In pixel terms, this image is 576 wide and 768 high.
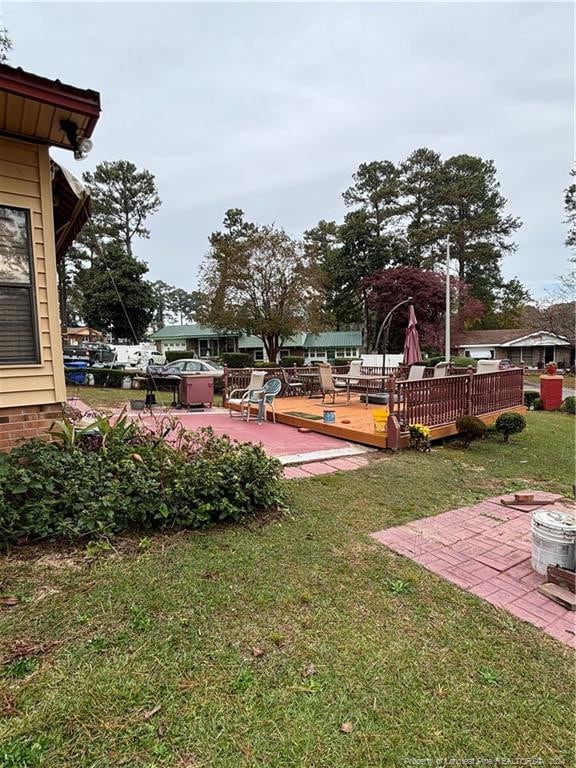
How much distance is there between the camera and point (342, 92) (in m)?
10.6

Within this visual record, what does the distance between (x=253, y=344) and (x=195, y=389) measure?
2838cm

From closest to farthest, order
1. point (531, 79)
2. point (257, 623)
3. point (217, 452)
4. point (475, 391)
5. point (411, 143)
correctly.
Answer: point (257, 623) < point (217, 452) < point (531, 79) < point (475, 391) < point (411, 143)

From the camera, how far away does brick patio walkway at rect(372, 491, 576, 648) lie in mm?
2463

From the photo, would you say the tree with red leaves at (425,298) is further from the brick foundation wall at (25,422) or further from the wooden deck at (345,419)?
the brick foundation wall at (25,422)

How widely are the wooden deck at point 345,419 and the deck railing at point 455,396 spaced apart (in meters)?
0.18

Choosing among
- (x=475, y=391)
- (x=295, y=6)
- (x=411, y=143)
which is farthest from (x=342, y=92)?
(x=411, y=143)

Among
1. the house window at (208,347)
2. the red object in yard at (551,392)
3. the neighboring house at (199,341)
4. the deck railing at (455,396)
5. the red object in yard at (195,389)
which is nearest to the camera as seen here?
the deck railing at (455,396)

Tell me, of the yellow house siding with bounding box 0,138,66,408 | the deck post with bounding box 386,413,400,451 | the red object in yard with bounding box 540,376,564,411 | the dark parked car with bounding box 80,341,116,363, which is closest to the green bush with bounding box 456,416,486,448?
the deck post with bounding box 386,413,400,451

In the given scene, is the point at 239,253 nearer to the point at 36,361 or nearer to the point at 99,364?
the point at 99,364

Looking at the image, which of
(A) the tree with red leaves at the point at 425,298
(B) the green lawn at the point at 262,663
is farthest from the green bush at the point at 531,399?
(A) the tree with red leaves at the point at 425,298

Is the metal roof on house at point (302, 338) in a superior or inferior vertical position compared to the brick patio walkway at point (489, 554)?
superior

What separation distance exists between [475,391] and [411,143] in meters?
32.1

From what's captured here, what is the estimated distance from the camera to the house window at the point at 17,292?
336 cm

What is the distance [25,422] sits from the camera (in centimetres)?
352
